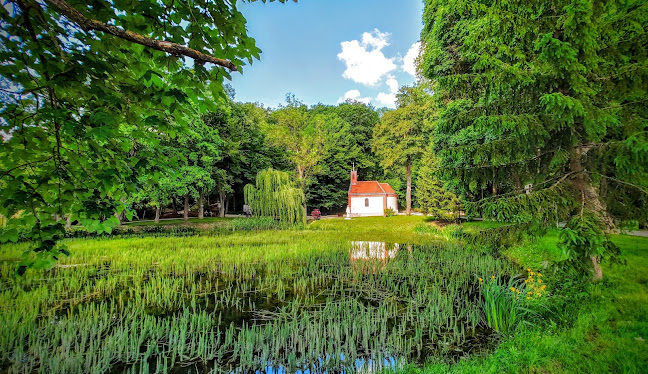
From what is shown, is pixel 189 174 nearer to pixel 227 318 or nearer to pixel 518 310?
pixel 227 318

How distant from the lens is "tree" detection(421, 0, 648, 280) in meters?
4.37

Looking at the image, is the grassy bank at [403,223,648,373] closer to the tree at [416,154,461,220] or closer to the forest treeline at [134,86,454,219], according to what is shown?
the tree at [416,154,461,220]

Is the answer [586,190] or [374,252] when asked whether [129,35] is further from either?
[374,252]

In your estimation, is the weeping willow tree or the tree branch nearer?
the tree branch

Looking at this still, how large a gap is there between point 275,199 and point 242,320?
15838mm

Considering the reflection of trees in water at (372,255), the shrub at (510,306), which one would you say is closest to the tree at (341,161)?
the reflection of trees in water at (372,255)

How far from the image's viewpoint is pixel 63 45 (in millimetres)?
2291

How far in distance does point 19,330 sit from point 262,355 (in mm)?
4069

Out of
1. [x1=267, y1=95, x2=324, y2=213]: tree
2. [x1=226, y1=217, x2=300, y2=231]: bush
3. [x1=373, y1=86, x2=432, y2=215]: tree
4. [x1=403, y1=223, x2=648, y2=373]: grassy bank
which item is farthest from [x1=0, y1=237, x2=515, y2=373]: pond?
Result: [x1=267, y1=95, x2=324, y2=213]: tree

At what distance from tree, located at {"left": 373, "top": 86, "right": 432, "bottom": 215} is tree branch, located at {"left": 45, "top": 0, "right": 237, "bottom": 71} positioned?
27529mm

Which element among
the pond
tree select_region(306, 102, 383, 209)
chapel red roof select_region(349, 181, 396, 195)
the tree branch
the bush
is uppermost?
tree select_region(306, 102, 383, 209)

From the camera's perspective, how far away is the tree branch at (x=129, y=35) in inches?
74.9

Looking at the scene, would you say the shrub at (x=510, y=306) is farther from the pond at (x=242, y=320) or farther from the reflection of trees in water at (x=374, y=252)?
the reflection of trees in water at (x=374, y=252)

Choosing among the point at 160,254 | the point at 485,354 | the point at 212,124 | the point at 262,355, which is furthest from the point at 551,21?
the point at 212,124
